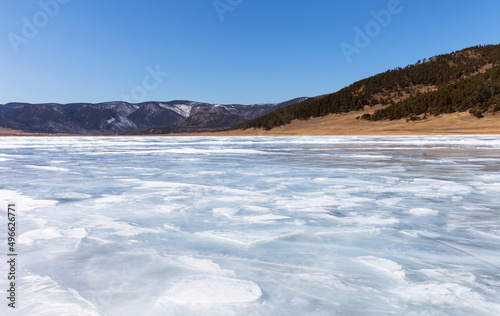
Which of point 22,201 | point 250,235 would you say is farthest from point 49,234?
point 22,201

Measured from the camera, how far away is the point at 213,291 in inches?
84.5

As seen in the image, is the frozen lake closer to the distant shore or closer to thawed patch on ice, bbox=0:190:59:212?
thawed patch on ice, bbox=0:190:59:212

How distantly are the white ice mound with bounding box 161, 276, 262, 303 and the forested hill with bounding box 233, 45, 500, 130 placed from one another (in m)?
45.6

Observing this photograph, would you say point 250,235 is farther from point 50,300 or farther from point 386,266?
point 50,300

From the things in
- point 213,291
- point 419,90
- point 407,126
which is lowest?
point 213,291

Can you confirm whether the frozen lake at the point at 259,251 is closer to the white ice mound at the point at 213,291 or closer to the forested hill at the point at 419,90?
the white ice mound at the point at 213,291

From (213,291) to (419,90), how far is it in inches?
2574

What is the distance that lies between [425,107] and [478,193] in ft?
150

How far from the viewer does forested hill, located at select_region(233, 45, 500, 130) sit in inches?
1757

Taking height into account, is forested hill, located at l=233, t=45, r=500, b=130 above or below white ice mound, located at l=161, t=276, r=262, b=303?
above

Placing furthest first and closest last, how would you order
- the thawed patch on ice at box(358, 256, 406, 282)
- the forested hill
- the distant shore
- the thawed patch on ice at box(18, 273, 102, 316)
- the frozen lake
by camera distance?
the forested hill, the distant shore, the thawed patch on ice at box(358, 256, 406, 282), the frozen lake, the thawed patch on ice at box(18, 273, 102, 316)

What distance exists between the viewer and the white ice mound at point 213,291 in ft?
6.71

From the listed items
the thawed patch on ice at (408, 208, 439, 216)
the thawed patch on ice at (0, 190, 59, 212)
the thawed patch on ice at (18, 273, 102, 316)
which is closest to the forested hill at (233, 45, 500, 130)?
the thawed patch on ice at (408, 208, 439, 216)

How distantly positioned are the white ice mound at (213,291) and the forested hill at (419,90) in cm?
4564
